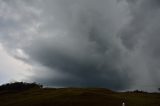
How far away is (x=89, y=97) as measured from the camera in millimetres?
118812

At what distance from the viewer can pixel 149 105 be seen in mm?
101875

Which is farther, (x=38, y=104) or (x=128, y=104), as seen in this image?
(x=38, y=104)

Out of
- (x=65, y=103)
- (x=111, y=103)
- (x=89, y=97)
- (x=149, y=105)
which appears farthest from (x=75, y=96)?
(x=149, y=105)

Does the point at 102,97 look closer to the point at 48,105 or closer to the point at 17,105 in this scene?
the point at 48,105

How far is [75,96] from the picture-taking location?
122m

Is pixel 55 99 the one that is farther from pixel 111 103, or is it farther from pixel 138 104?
pixel 138 104

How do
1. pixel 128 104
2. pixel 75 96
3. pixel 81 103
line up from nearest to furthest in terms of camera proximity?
1. pixel 128 104
2. pixel 81 103
3. pixel 75 96

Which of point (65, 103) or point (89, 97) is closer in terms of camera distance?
point (65, 103)

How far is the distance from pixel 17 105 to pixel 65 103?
18.5 m

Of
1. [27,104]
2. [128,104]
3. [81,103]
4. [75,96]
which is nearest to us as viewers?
[128,104]

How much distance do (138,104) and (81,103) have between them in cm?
1852

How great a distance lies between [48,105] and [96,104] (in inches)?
619

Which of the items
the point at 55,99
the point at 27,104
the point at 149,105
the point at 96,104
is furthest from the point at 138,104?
the point at 27,104

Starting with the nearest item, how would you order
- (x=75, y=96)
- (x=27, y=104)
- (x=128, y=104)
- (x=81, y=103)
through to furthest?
(x=128, y=104) < (x=81, y=103) < (x=27, y=104) < (x=75, y=96)
